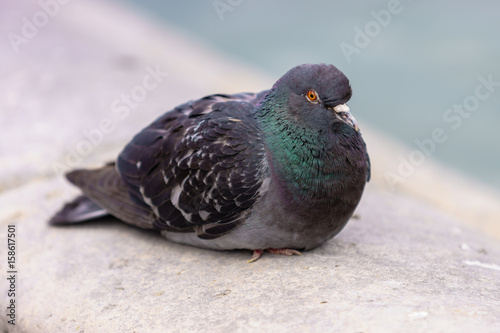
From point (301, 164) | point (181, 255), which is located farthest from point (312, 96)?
point (181, 255)

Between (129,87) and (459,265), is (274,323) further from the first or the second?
(129,87)

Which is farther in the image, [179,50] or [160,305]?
[179,50]

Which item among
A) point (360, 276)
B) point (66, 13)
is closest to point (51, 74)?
point (66, 13)

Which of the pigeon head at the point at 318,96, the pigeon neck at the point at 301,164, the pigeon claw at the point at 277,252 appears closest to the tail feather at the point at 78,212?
the pigeon claw at the point at 277,252

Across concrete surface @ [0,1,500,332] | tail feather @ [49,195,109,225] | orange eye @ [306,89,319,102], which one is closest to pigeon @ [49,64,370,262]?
orange eye @ [306,89,319,102]

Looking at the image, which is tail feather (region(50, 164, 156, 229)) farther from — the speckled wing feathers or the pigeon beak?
the pigeon beak

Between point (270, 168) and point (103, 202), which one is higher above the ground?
point (270, 168)

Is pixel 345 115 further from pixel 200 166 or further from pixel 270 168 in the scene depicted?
pixel 200 166
